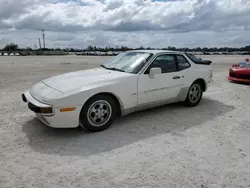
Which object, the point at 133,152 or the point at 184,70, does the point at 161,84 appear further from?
the point at 133,152

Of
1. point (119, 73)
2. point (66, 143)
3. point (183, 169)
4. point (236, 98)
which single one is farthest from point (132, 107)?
point (236, 98)

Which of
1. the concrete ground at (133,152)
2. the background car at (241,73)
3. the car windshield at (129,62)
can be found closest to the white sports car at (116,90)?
the car windshield at (129,62)

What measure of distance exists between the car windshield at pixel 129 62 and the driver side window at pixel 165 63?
0.61ft

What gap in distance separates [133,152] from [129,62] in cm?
210

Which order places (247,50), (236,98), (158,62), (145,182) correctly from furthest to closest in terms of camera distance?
(247,50) < (236,98) < (158,62) < (145,182)

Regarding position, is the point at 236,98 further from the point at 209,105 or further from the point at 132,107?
the point at 132,107

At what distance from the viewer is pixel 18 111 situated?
15.0 ft

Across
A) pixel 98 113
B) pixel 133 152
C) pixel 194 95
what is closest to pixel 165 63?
pixel 194 95

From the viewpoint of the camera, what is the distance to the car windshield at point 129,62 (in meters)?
4.14

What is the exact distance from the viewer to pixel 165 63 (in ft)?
14.9

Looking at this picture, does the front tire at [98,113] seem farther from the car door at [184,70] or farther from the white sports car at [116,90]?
the car door at [184,70]

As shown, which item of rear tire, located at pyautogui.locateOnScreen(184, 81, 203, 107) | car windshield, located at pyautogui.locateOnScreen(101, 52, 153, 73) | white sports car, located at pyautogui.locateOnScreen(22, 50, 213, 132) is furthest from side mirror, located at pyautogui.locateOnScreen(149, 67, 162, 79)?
rear tire, located at pyautogui.locateOnScreen(184, 81, 203, 107)

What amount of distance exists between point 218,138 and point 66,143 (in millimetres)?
2516

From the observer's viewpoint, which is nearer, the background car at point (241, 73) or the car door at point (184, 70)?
the car door at point (184, 70)
